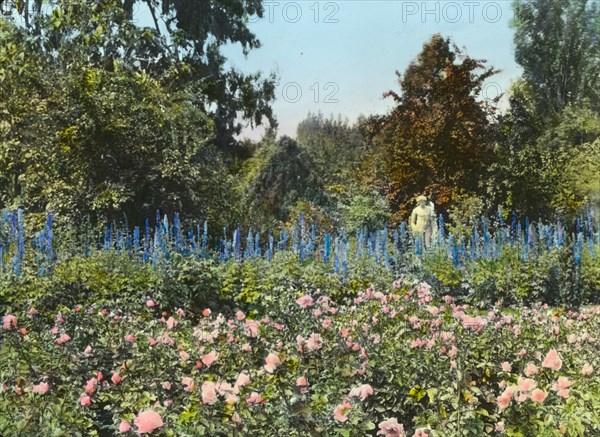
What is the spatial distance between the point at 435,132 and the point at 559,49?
37.4 feet

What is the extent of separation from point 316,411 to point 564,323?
7.62ft

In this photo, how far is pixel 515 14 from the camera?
25.5m

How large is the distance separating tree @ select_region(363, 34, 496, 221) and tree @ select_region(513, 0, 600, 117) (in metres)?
8.59

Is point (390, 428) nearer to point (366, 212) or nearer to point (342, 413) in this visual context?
point (342, 413)

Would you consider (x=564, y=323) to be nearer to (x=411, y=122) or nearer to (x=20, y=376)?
(x=20, y=376)

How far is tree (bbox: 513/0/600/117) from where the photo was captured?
24.7m

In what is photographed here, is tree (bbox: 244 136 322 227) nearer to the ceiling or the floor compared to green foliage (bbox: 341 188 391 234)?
nearer to the ceiling

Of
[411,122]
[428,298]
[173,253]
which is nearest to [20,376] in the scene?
[428,298]

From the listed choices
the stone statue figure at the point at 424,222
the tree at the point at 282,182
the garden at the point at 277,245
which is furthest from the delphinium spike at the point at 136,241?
the tree at the point at 282,182

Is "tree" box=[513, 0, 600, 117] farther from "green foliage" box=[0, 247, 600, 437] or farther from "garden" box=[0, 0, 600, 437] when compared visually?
"green foliage" box=[0, 247, 600, 437]

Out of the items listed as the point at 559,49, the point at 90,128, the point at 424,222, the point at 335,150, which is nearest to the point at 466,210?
the point at 424,222

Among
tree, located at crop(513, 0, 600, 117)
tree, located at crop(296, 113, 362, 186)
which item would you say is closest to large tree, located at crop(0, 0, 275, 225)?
tree, located at crop(296, 113, 362, 186)

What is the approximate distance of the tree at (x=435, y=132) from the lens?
16.0 metres

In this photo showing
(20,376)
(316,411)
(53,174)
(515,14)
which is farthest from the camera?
(515,14)
